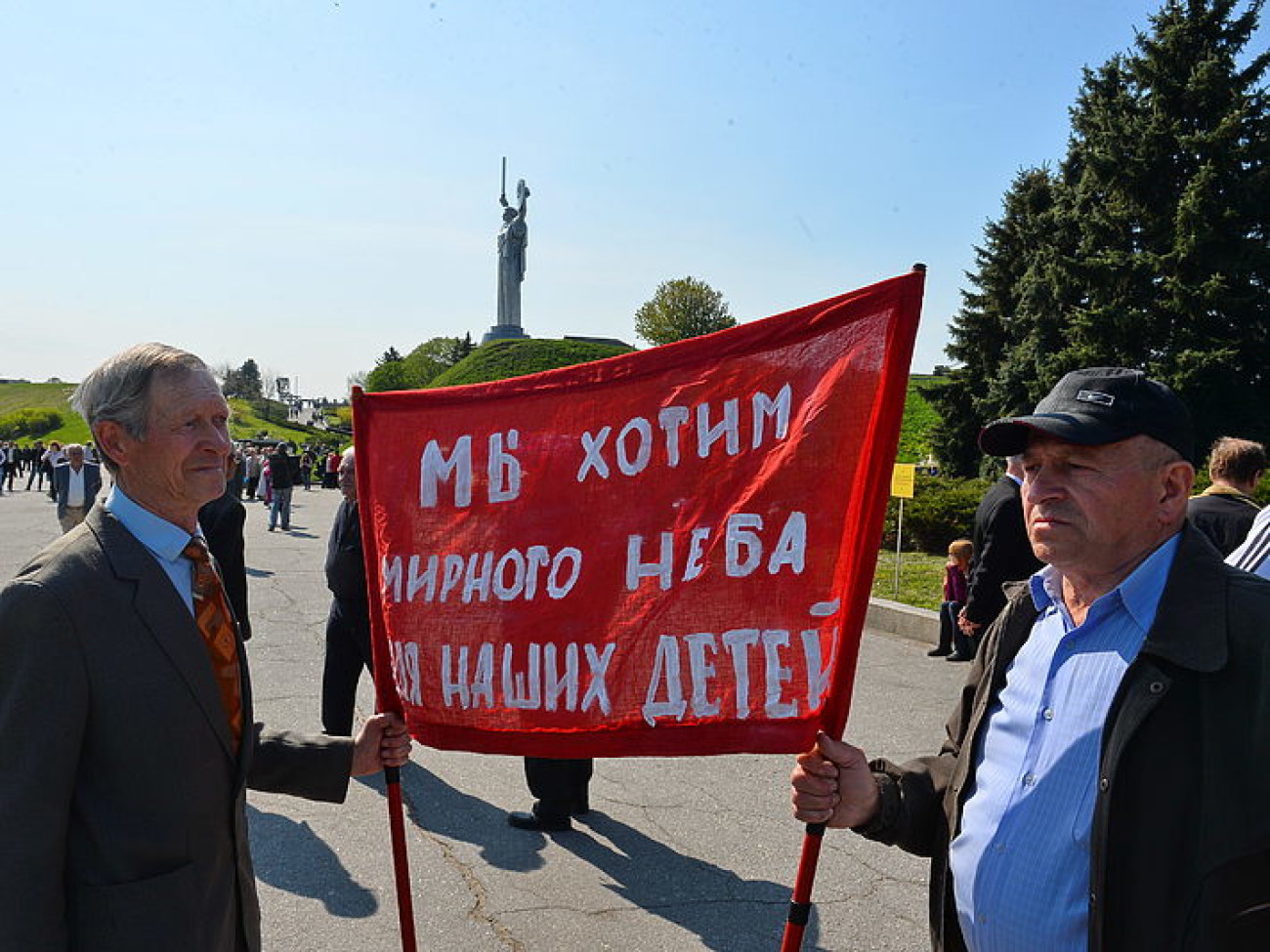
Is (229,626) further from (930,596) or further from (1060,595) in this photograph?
(930,596)

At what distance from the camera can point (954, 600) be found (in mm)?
8594

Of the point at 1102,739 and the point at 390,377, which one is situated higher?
the point at 390,377

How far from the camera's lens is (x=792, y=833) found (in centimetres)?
472

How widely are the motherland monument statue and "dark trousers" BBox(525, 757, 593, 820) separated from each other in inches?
2329

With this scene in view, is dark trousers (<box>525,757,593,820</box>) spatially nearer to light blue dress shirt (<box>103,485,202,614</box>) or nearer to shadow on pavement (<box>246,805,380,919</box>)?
shadow on pavement (<box>246,805,380,919</box>)

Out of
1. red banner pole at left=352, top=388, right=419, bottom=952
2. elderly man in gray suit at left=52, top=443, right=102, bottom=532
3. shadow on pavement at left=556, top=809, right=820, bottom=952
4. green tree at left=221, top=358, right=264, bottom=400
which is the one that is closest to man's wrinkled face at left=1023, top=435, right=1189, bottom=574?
red banner pole at left=352, top=388, right=419, bottom=952

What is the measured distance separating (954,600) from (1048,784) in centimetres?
707

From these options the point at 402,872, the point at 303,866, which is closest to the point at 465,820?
the point at 303,866

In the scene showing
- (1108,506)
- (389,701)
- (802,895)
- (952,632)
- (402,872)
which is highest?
(1108,506)

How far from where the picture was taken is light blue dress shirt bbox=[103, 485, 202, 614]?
82.0 inches

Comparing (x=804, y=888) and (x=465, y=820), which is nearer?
A: (x=804, y=888)

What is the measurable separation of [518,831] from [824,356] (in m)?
3.41

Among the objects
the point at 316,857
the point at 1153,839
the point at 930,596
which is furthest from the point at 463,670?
the point at 930,596

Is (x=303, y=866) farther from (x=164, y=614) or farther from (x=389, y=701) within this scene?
(x=164, y=614)
